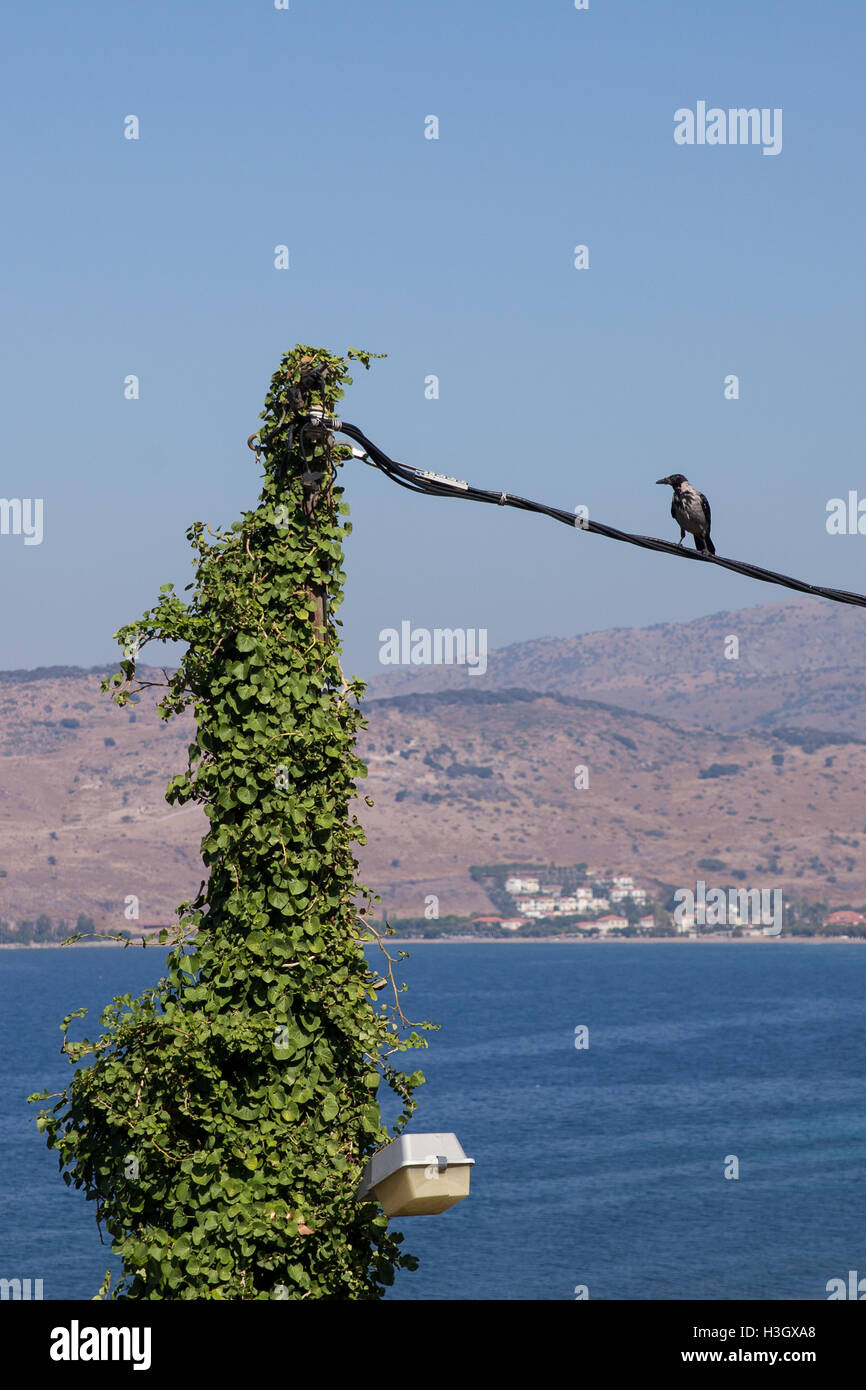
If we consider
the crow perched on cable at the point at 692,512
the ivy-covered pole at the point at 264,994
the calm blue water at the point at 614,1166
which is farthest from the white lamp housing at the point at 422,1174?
the calm blue water at the point at 614,1166

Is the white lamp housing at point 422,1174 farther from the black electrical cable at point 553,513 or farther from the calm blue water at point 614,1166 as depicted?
the calm blue water at point 614,1166

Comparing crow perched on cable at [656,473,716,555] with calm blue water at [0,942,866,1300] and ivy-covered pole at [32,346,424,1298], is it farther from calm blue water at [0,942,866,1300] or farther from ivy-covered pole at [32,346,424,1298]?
calm blue water at [0,942,866,1300]

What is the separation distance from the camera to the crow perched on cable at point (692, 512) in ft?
33.9

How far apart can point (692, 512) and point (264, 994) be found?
419cm

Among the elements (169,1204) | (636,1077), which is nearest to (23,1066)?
(636,1077)

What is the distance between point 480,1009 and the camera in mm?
193750

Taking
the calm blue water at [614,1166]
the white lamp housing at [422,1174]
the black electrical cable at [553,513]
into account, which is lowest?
the calm blue water at [614,1166]

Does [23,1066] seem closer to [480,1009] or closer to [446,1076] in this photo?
[446,1076]

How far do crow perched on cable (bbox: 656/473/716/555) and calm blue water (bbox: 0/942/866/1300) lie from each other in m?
53.7

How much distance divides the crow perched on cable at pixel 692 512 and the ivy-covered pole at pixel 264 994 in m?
2.31

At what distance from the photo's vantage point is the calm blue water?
79812 millimetres

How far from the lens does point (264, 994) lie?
9367 millimetres

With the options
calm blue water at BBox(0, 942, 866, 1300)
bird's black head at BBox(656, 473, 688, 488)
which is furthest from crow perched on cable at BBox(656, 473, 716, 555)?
calm blue water at BBox(0, 942, 866, 1300)
